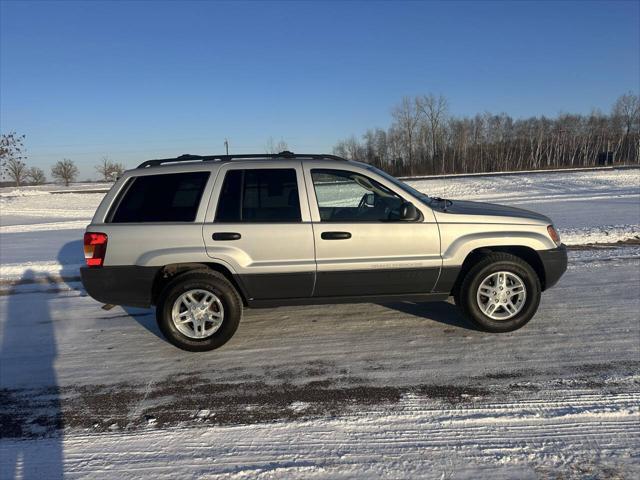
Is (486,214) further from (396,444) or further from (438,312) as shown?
(396,444)

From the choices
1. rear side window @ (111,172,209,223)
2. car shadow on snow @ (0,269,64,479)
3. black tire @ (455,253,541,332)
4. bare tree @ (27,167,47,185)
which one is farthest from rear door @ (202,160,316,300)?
bare tree @ (27,167,47,185)

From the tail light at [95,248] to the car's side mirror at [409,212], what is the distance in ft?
10.0

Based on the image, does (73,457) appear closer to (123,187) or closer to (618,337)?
(123,187)

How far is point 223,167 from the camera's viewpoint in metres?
4.33

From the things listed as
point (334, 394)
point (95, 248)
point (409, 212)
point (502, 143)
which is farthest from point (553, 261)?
point (502, 143)

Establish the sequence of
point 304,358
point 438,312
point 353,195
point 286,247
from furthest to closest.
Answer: point 438,312 → point 353,195 → point 286,247 → point 304,358

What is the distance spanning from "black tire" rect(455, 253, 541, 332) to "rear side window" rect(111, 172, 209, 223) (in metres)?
3.01

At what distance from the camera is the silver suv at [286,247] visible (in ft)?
13.7

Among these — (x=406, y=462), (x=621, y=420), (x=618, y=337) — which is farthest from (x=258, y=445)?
(x=618, y=337)

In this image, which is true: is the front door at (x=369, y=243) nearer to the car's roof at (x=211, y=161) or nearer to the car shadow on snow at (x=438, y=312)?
the car's roof at (x=211, y=161)

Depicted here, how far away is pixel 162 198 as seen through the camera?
13.9 ft

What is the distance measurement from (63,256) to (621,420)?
1046 centimetres

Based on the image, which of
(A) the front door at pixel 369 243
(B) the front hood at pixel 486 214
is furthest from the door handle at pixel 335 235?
(B) the front hood at pixel 486 214

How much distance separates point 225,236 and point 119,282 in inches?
47.5
